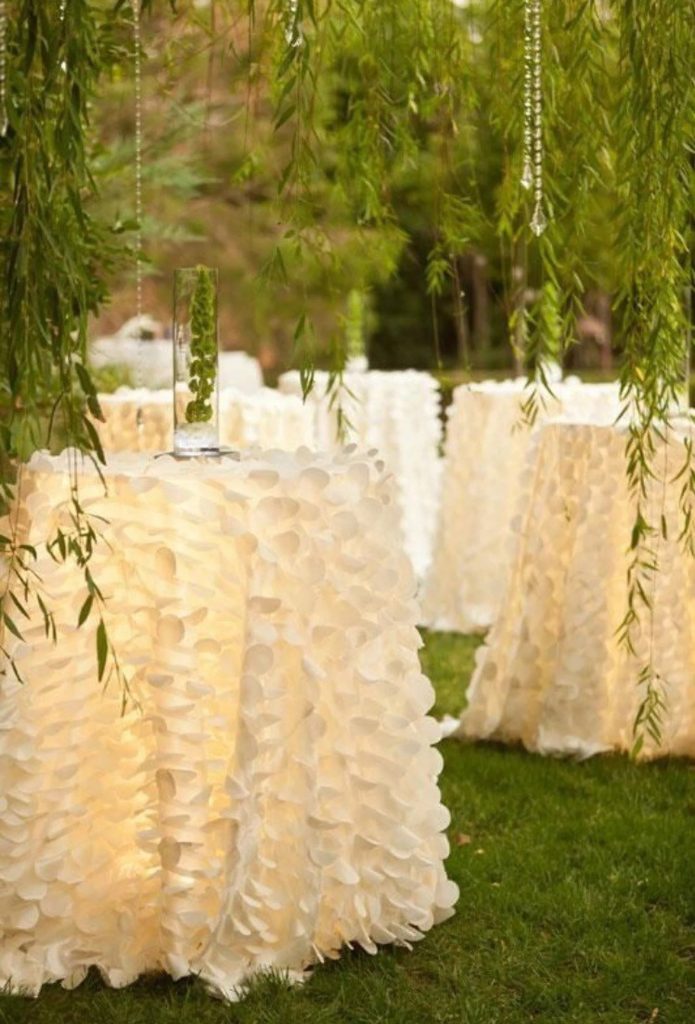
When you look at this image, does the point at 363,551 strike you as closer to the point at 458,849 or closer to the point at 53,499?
the point at 53,499

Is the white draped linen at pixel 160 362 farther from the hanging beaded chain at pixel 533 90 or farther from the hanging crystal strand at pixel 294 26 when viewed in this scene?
the hanging crystal strand at pixel 294 26

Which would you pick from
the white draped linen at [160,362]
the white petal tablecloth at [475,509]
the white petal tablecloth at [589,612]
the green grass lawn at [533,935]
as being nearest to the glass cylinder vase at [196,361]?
the green grass lawn at [533,935]

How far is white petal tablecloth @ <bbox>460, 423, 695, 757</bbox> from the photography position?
10.3 ft

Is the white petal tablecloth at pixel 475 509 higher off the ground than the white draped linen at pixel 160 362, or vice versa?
the white draped linen at pixel 160 362

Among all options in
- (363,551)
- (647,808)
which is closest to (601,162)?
(363,551)

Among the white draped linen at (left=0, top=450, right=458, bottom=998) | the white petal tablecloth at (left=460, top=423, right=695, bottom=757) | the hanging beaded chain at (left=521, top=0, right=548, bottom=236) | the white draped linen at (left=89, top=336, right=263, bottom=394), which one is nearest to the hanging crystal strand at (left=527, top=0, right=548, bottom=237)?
the hanging beaded chain at (left=521, top=0, right=548, bottom=236)

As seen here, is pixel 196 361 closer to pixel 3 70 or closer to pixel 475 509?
pixel 3 70

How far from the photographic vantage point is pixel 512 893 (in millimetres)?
2416

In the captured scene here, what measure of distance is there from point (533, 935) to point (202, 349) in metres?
0.99

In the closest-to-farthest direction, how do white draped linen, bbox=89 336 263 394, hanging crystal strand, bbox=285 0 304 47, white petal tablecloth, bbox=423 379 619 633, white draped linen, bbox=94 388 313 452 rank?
hanging crystal strand, bbox=285 0 304 47, white draped linen, bbox=94 388 313 452, white petal tablecloth, bbox=423 379 619 633, white draped linen, bbox=89 336 263 394

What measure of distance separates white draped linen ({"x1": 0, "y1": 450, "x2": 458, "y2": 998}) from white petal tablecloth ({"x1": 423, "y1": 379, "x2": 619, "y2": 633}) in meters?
2.66

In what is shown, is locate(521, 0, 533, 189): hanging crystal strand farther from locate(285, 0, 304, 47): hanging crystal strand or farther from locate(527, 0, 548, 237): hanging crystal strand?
locate(285, 0, 304, 47): hanging crystal strand

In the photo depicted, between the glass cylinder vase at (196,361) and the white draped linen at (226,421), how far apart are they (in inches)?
61.1

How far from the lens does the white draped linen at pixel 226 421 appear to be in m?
3.81
